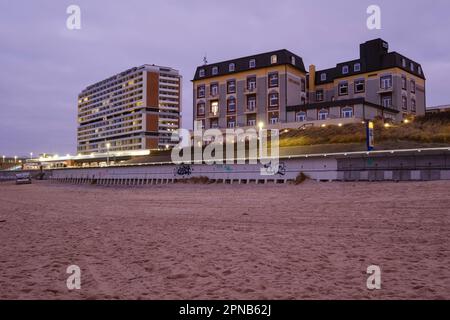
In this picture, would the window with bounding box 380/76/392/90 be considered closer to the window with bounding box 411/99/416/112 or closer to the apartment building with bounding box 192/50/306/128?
the window with bounding box 411/99/416/112

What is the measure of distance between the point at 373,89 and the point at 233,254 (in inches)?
2567

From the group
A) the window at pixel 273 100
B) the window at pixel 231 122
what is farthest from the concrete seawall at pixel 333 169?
the window at pixel 273 100

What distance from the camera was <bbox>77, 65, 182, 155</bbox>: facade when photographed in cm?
15388

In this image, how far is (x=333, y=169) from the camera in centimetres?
3238

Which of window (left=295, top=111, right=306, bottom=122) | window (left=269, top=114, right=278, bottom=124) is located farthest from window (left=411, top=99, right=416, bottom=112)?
window (left=269, top=114, right=278, bottom=124)

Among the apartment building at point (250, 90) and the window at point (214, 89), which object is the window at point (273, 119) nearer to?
the apartment building at point (250, 90)

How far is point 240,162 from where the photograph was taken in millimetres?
40125

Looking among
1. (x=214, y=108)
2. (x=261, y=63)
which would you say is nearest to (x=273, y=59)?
(x=261, y=63)

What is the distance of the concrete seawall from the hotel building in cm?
2398

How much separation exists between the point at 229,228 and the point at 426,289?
748cm

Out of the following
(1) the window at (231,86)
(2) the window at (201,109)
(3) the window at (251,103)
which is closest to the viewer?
(3) the window at (251,103)

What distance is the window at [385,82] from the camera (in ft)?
208

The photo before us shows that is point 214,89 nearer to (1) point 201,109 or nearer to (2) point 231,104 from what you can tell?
(1) point 201,109
